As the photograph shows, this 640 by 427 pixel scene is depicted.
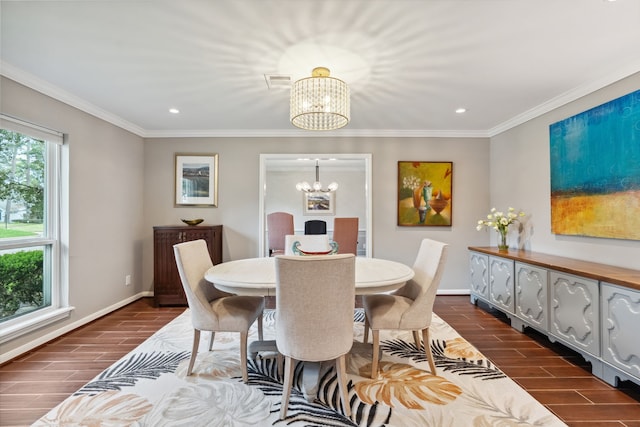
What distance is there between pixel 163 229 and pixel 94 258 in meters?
0.77

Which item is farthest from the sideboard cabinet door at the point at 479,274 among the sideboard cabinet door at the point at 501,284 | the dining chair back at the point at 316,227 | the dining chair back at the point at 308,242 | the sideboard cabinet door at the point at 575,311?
the dining chair back at the point at 316,227

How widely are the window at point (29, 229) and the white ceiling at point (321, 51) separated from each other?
20.4 inches

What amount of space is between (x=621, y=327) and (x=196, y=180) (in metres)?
4.58

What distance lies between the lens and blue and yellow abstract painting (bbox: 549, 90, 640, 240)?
230 centimetres

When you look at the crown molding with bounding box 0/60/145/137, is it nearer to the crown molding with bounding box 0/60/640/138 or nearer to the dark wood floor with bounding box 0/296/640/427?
the crown molding with bounding box 0/60/640/138

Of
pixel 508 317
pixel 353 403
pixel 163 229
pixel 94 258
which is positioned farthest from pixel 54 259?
pixel 508 317

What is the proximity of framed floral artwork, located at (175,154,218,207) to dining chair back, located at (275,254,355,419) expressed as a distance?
2951mm

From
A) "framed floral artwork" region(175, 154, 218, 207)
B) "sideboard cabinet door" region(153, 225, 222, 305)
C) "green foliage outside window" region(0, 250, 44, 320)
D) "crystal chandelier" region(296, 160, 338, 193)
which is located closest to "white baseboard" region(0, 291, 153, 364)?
"green foliage outside window" region(0, 250, 44, 320)

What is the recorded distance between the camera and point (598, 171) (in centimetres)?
257

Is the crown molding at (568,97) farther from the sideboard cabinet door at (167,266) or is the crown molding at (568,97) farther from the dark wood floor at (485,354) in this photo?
the sideboard cabinet door at (167,266)

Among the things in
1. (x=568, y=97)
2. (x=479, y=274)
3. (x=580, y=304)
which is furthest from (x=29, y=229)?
(x=568, y=97)

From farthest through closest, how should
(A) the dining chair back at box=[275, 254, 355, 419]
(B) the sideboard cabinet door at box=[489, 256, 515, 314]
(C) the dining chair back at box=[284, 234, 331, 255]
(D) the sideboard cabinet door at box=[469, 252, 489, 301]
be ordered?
(D) the sideboard cabinet door at box=[469, 252, 489, 301], (B) the sideboard cabinet door at box=[489, 256, 515, 314], (C) the dining chair back at box=[284, 234, 331, 255], (A) the dining chair back at box=[275, 254, 355, 419]

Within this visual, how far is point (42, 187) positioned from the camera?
9.16 feet

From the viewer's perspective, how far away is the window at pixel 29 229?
7.99ft
